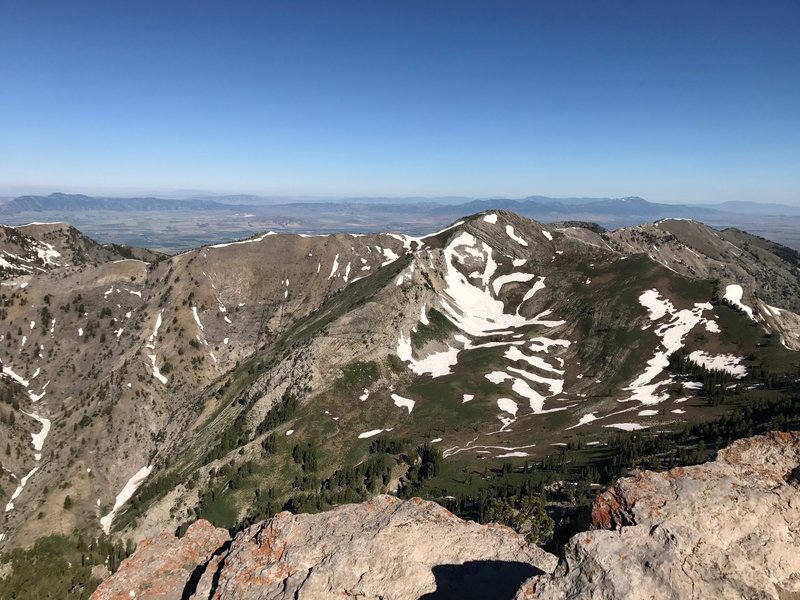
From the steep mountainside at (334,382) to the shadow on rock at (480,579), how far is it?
69803mm

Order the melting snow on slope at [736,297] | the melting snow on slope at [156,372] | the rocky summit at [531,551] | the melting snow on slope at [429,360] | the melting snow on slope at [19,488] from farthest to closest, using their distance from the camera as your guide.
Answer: the melting snow on slope at [156,372] → the melting snow on slope at [429,360] → the melting snow on slope at [736,297] → the melting snow on slope at [19,488] → the rocky summit at [531,551]

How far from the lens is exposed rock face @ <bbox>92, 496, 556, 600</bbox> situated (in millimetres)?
20844

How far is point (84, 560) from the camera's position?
327ft

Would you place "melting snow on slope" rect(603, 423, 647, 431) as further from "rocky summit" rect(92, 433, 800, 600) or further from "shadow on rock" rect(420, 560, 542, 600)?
"shadow on rock" rect(420, 560, 542, 600)

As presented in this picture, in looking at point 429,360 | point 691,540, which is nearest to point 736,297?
point 429,360

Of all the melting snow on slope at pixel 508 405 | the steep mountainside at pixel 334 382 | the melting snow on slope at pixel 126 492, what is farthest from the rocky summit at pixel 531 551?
the melting snow on slope at pixel 126 492

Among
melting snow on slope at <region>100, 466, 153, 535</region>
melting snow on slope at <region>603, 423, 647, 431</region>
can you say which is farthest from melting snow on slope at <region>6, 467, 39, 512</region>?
melting snow on slope at <region>603, 423, 647, 431</region>

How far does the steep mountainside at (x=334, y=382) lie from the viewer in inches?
4176

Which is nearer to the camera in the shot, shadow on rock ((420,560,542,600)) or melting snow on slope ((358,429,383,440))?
shadow on rock ((420,560,542,600))

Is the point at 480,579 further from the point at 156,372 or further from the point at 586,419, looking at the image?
the point at 156,372

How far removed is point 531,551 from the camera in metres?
22.8

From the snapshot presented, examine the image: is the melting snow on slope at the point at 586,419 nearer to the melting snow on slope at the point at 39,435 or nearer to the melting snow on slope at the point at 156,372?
the melting snow on slope at the point at 156,372

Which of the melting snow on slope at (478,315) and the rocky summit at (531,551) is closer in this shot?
the rocky summit at (531,551)

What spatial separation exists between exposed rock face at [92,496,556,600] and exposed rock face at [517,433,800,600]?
550cm
